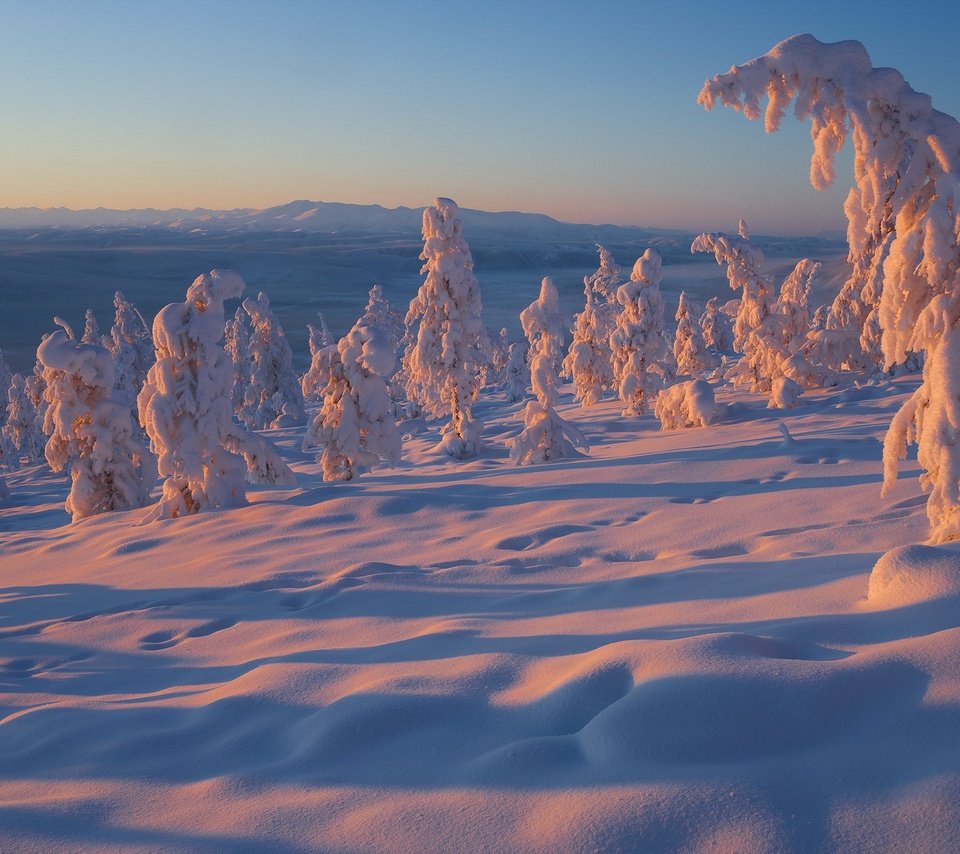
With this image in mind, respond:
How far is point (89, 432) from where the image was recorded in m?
14.8

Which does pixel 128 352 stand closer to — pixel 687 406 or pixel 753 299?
pixel 687 406

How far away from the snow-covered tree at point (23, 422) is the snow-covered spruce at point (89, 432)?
26831 millimetres

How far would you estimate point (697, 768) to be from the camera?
2.51 metres

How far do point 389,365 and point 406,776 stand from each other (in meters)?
11.3

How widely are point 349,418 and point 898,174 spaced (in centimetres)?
1183

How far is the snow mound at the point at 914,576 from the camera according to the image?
365 cm

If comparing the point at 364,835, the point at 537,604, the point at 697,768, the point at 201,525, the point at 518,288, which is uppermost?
the point at 518,288

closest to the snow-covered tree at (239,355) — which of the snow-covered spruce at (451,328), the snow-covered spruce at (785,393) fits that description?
the snow-covered spruce at (451,328)

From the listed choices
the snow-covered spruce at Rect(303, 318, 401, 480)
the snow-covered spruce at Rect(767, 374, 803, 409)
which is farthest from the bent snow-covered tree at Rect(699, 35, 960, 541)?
the snow-covered spruce at Rect(767, 374, 803, 409)

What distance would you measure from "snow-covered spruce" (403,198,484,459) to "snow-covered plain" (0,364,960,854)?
11.6 metres

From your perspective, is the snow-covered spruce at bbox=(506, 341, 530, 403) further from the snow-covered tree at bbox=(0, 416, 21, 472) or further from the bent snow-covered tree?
the bent snow-covered tree

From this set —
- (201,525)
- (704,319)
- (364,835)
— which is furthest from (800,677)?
(704,319)

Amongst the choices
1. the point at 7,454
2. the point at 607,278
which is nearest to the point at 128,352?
the point at 7,454

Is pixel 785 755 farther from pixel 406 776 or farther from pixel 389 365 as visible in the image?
pixel 389 365
